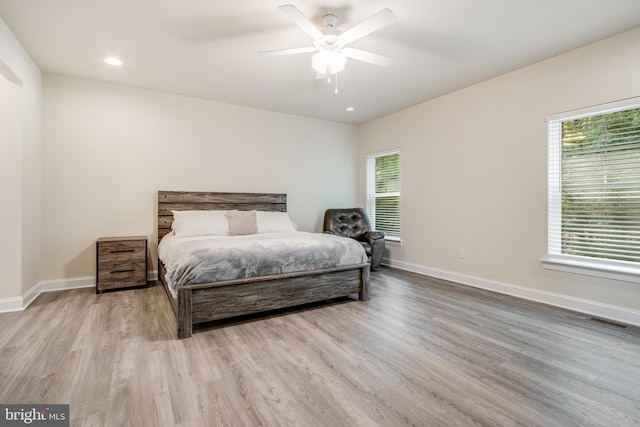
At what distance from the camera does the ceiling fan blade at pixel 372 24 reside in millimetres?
2020

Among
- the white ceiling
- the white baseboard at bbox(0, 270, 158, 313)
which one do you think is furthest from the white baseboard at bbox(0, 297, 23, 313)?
the white ceiling

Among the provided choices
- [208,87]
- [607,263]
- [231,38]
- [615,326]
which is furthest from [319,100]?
[615,326]

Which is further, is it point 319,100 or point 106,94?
point 319,100

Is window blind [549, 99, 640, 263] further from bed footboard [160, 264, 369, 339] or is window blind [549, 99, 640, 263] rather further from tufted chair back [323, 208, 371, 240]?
tufted chair back [323, 208, 371, 240]

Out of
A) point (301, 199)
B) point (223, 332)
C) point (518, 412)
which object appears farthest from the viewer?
point (301, 199)

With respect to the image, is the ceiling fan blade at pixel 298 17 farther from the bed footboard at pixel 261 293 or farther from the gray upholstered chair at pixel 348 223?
the gray upholstered chair at pixel 348 223

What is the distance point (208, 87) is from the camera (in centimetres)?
396

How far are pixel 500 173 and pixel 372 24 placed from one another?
2.50 meters

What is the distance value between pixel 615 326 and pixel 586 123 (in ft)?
6.30

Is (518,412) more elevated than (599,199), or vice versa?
(599,199)

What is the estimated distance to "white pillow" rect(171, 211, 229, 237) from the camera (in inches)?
146

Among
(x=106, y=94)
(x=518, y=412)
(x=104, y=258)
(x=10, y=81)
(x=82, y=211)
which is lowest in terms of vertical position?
(x=518, y=412)

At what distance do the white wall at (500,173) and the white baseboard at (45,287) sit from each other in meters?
4.06

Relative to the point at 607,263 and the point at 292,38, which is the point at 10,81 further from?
the point at 607,263
